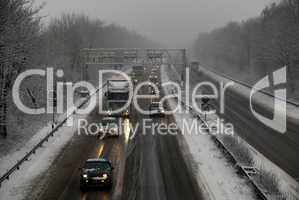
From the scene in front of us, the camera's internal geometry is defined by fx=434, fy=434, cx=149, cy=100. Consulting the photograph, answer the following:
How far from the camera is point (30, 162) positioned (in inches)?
1193

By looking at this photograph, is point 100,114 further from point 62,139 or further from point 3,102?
point 3,102

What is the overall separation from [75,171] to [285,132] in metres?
21.4

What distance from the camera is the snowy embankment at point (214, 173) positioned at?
2359 cm

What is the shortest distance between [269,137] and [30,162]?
834 inches

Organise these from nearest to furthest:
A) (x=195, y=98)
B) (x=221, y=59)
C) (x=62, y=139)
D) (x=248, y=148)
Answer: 1. (x=248, y=148)
2. (x=62, y=139)
3. (x=195, y=98)
4. (x=221, y=59)

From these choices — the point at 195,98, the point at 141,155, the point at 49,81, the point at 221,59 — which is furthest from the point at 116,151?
the point at 221,59

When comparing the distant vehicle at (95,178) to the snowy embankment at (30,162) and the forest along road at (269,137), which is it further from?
the forest along road at (269,137)

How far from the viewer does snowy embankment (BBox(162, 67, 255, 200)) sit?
23594mm

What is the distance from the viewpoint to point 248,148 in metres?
35.6

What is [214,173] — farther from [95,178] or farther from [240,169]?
[95,178]

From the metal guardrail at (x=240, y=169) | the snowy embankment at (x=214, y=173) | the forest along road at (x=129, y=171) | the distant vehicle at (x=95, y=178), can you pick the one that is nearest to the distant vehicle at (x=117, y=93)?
the forest along road at (x=129, y=171)

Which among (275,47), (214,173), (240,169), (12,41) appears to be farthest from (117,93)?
(275,47)

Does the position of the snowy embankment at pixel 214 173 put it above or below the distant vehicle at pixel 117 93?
below

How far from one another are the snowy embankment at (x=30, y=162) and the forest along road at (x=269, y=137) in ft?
53.3
